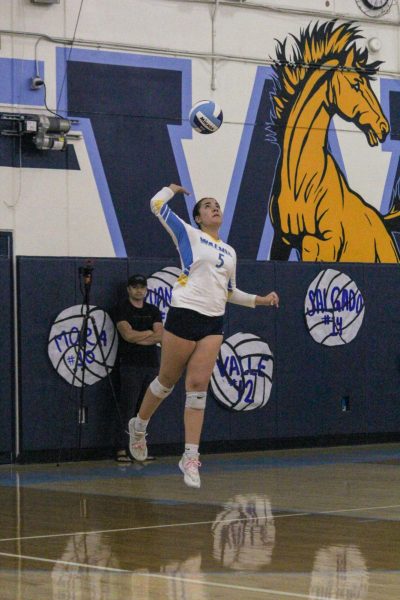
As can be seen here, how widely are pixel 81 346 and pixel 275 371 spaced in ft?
8.55

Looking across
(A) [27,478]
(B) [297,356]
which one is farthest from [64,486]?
(B) [297,356]

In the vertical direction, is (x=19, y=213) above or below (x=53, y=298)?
above

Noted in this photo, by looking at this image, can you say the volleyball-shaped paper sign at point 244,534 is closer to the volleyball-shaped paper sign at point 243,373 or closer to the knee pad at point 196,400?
the knee pad at point 196,400

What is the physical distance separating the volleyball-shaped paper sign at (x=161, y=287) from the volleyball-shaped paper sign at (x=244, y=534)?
5.03 metres

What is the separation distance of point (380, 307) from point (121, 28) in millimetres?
4792

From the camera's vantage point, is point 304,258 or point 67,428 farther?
point 304,258

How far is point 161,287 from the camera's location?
14.6 metres

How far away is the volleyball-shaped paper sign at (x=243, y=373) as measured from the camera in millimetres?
14836

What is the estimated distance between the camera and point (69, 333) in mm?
13898

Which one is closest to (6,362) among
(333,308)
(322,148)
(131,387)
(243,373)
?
(131,387)

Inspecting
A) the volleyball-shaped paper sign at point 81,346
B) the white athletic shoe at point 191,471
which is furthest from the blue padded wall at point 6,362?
the white athletic shoe at point 191,471

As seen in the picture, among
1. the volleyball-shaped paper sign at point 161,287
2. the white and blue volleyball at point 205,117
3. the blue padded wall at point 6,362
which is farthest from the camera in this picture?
the volleyball-shaped paper sign at point 161,287

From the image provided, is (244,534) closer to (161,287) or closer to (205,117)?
(205,117)

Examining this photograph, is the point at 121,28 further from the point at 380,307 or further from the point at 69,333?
the point at 380,307
